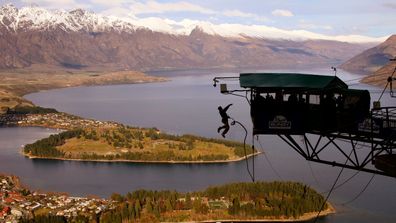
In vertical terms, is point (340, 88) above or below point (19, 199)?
above

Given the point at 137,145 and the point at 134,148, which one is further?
the point at 137,145

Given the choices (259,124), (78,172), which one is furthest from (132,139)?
(259,124)

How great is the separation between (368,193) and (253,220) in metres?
29.3

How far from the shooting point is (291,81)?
23.1m

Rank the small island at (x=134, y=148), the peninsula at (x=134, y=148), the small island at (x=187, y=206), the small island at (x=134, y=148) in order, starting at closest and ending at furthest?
the small island at (x=187, y=206) → the small island at (x=134, y=148) → the small island at (x=134, y=148) → the peninsula at (x=134, y=148)

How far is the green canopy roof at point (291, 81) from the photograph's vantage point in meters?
22.5

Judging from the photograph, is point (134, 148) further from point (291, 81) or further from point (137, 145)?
point (291, 81)

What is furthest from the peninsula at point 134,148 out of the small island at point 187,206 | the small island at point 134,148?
the small island at point 187,206

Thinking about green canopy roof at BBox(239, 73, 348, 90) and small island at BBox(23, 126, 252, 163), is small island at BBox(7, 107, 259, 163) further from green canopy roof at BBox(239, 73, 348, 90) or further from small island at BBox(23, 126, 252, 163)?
green canopy roof at BBox(239, 73, 348, 90)

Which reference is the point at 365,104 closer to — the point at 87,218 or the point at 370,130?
the point at 370,130

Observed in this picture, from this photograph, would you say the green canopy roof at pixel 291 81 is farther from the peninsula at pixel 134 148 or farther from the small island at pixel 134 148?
the peninsula at pixel 134 148

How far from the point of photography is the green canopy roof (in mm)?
22453

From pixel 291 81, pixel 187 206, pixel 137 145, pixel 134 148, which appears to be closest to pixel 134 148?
pixel 134 148

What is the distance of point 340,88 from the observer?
22891mm
